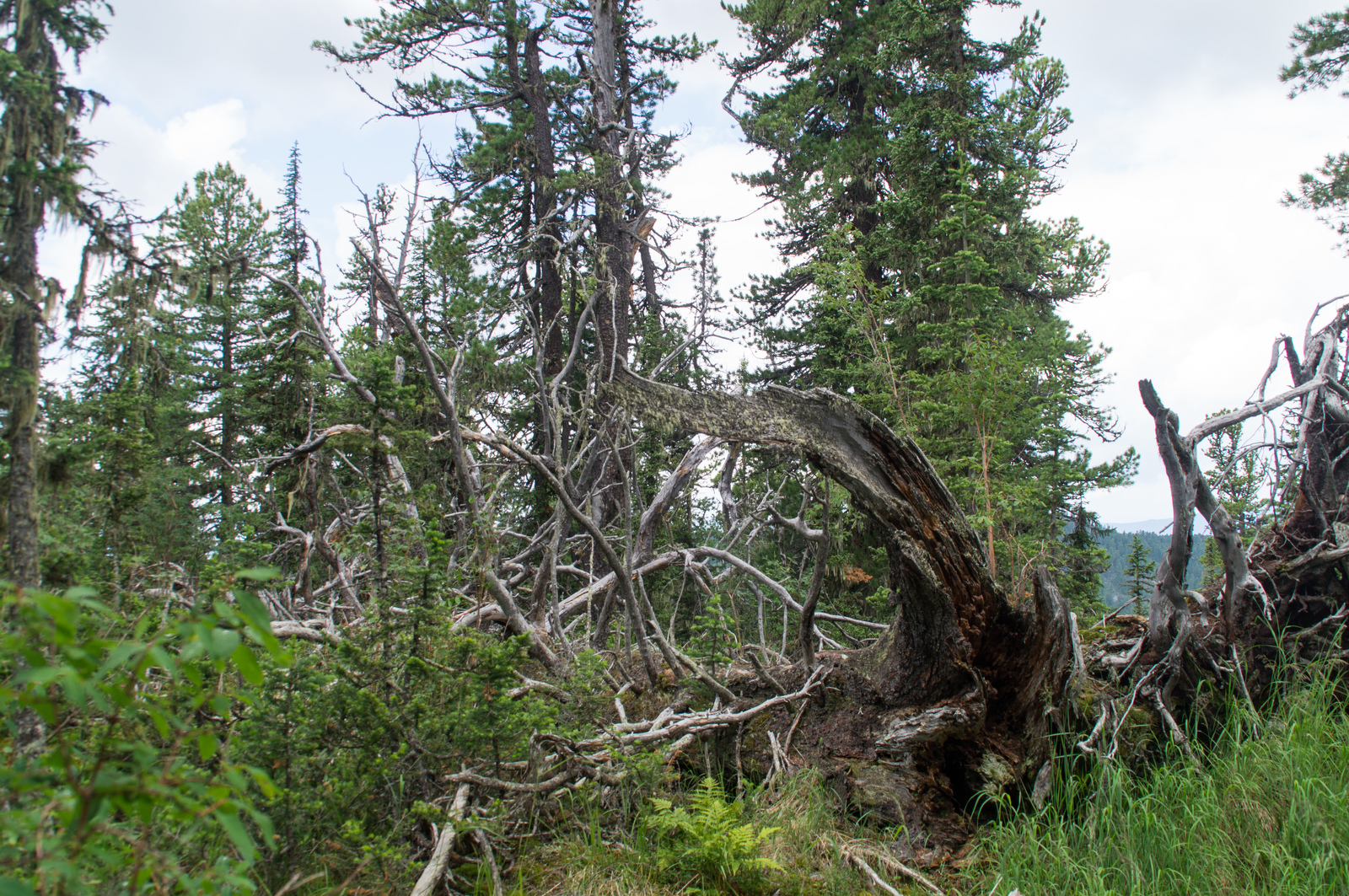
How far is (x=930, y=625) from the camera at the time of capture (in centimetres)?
355

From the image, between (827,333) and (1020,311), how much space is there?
10.9ft

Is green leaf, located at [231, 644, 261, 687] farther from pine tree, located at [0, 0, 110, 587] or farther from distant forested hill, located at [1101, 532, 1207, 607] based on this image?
pine tree, located at [0, 0, 110, 587]

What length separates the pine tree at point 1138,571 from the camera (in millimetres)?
6027

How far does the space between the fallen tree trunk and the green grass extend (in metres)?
0.32

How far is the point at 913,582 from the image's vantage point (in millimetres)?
3484

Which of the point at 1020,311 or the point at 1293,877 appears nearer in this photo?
the point at 1293,877

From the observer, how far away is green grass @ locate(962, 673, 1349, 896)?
2582 mm

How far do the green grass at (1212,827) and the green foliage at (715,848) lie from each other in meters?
0.92

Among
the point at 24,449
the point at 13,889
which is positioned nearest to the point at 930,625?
the point at 13,889

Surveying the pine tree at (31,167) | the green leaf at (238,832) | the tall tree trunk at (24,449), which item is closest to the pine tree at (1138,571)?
the green leaf at (238,832)

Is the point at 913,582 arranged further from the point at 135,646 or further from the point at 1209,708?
the point at 135,646

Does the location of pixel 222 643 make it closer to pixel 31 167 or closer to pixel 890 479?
pixel 890 479

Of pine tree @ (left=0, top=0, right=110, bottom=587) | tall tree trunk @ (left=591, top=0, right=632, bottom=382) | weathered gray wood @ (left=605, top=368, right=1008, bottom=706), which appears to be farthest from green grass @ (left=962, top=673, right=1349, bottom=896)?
pine tree @ (left=0, top=0, right=110, bottom=587)

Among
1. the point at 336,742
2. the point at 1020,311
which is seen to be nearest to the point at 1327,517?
the point at 336,742
